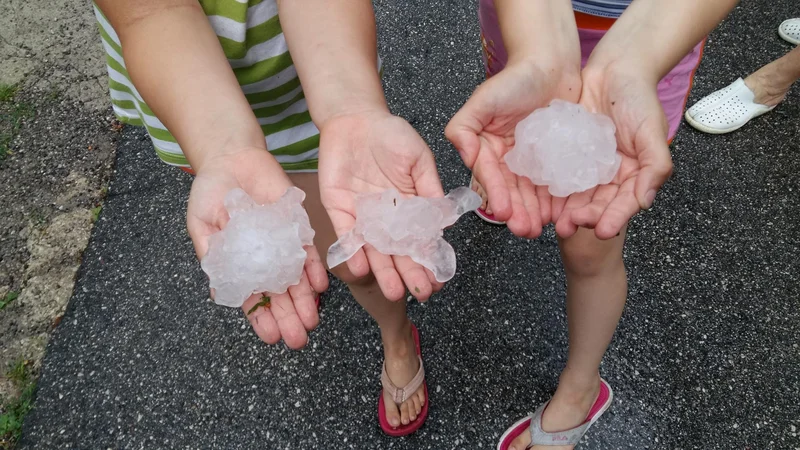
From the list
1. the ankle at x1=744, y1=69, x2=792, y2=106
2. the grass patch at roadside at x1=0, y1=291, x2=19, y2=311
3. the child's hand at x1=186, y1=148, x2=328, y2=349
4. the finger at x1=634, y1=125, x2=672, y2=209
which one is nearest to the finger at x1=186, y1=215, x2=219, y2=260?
the child's hand at x1=186, y1=148, x2=328, y2=349

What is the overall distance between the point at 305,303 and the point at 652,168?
2.65ft

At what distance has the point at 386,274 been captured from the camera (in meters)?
1.24

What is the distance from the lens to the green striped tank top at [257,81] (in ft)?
4.75

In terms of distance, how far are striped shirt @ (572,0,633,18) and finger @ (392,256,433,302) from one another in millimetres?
886

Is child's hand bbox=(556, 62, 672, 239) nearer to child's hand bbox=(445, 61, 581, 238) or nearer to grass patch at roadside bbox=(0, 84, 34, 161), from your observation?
child's hand bbox=(445, 61, 581, 238)

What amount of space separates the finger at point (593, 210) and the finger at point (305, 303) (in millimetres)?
614

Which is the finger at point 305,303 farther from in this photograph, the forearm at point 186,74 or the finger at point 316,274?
the forearm at point 186,74

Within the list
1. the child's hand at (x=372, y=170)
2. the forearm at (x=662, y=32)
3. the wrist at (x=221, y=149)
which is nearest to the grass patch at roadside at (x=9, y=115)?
the wrist at (x=221, y=149)

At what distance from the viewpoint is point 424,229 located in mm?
1369

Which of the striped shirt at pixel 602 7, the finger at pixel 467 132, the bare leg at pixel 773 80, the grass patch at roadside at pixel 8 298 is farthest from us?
the bare leg at pixel 773 80

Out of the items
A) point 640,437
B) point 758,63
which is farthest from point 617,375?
point 758,63

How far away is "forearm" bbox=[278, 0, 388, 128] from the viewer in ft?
4.55

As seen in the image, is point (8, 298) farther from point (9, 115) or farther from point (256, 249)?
point (256, 249)

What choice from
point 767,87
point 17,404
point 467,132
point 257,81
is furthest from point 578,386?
point 17,404
